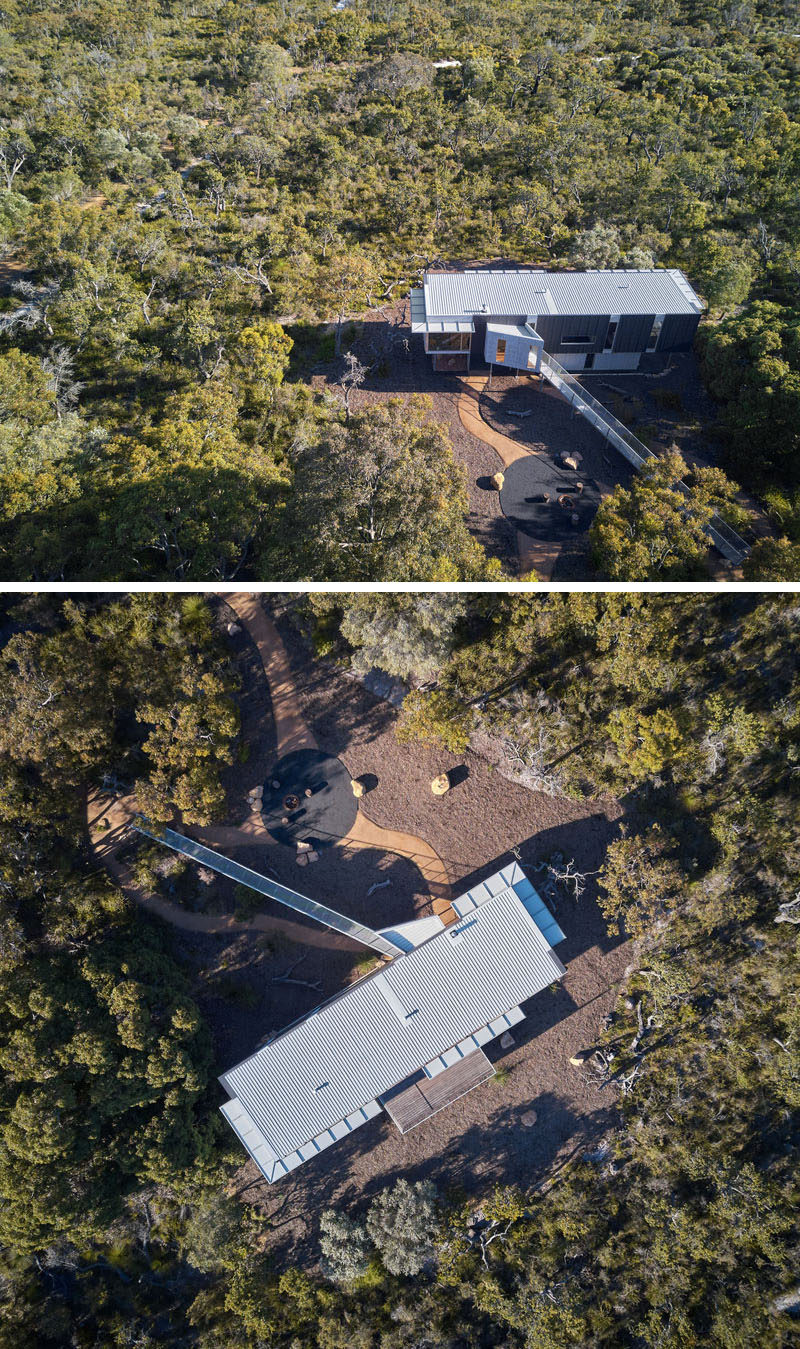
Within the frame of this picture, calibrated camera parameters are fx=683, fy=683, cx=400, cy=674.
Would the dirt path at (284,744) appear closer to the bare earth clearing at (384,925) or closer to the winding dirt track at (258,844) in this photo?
the winding dirt track at (258,844)

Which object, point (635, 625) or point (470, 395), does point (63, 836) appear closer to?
point (635, 625)

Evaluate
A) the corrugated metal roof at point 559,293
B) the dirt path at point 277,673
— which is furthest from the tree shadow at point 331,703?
the corrugated metal roof at point 559,293

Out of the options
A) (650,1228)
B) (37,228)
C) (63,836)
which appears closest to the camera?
(650,1228)

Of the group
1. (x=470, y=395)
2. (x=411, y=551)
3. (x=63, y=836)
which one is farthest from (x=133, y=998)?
(x=470, y=395)

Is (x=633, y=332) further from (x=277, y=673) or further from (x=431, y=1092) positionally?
(x=431, y=1092)

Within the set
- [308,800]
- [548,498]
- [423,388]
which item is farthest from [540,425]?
[308,800]

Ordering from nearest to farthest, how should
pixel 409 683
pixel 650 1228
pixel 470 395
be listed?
pixel 650 1228
pixel 409 683
pixel 470 395
